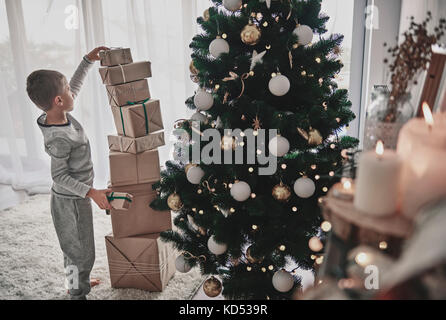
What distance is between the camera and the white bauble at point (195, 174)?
1.41 metres

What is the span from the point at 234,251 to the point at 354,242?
77cm

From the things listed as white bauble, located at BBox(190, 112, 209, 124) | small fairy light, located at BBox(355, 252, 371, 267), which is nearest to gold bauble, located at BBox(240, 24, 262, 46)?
white bauble, located at BBox(190, 112, 209, 124)

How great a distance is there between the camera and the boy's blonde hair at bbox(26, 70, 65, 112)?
160 cm

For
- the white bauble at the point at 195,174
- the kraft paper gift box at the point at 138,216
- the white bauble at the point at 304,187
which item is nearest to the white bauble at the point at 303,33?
the white bauble at the point at 304,187

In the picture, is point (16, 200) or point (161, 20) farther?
point (16, 200)

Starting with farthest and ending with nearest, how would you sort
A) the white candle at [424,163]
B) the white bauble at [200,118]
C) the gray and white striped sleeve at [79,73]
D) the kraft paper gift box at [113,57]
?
the gray and white striped sleeve at [79,73], the kraft paper gift box at [113,57], the white bauble at [200,118], the white candle at [424,163]

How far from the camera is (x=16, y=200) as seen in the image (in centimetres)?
302

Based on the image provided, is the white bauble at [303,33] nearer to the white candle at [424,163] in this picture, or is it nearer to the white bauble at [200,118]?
the white bauble at [200,118]

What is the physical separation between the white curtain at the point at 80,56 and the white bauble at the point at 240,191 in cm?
165

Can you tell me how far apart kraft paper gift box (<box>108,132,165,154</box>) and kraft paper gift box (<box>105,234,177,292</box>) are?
1.39 feet

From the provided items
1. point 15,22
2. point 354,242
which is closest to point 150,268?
point 354,242

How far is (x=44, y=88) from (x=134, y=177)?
555 millimetres

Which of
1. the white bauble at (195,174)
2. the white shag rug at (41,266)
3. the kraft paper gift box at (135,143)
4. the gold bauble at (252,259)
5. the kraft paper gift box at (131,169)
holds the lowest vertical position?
the white shag rug at (41,266)
